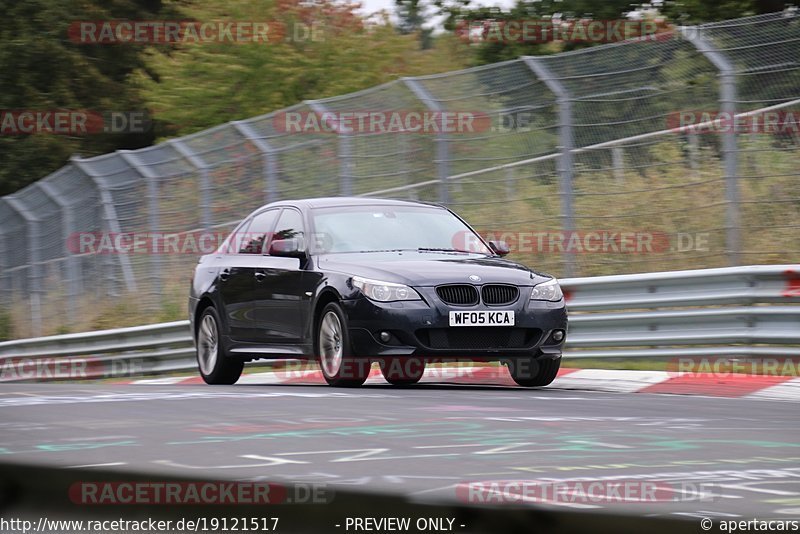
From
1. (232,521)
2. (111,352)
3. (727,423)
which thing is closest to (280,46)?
(111,352)

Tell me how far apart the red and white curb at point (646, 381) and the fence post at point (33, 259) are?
1212 centimetres

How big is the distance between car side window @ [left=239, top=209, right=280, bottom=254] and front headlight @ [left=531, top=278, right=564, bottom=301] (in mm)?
2716

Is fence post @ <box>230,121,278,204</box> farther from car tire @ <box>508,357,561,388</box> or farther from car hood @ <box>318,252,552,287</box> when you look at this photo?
car tire @ <box>508,357,561,388</box>

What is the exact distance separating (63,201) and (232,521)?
67.6 feet

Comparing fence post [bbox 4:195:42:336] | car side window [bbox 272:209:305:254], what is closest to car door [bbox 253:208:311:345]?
car side window [bbox 272:209:305:254]

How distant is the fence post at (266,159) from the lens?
694 inches

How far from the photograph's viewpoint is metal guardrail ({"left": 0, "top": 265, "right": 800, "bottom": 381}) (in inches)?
444

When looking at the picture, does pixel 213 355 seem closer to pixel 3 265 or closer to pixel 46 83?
pixel 3 265

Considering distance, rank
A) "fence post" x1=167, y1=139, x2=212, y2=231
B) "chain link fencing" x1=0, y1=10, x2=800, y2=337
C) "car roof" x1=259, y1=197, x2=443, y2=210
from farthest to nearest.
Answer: "fence post" x1=167, y1=139, x2=212, y2=231 → "chain link fencing" x1=0, y1=10, x2=800, y2=337 → "car roof" x1=259, y1=197, x2=443, y2=210

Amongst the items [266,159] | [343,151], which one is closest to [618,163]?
[343,151]

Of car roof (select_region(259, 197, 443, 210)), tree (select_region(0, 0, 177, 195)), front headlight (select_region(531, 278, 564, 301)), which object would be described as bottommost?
front headlight (select_region(531, 278, 564, 301))

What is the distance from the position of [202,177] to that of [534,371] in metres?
9.33

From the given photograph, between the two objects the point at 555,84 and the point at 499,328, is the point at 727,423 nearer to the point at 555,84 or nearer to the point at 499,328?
the point at 499,328

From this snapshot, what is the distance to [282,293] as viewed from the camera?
11.5 meters
